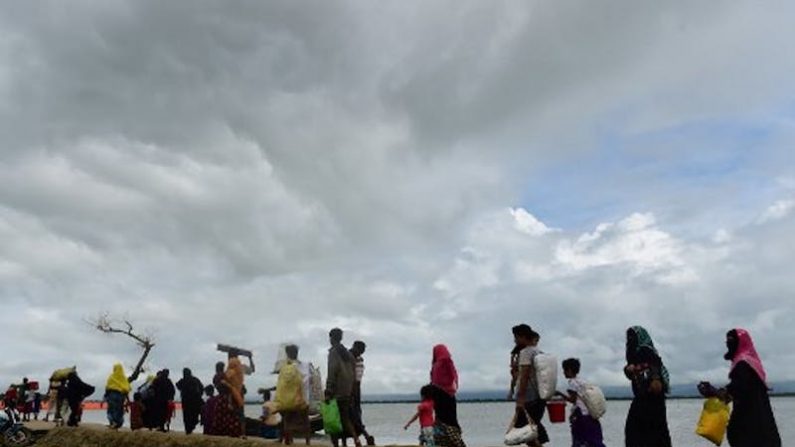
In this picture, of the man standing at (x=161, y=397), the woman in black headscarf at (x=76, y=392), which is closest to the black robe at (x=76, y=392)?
the woman in black headscarf at (x=76, y=392)

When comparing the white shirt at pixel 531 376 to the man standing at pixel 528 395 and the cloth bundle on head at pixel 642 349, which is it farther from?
the cloth bundle on head at pixel 642 349

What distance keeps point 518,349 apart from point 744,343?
2.84 m

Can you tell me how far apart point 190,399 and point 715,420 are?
1190cm

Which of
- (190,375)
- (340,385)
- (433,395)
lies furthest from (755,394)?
(190,375)

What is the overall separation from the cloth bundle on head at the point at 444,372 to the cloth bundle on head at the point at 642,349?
9.35 ft

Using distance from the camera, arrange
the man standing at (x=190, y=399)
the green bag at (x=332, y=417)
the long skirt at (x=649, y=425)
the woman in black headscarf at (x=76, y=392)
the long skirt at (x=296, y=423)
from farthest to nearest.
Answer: the woman in black headscarf at (x=76, y=392) < the man standing at (x=190, y=399) < the long skirt at (x=296, y=423) < the green bag at (x=332, y=417) < the long skirt at (x=649, y=425)

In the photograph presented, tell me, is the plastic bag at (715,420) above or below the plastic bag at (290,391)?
below

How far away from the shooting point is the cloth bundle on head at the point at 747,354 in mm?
9695

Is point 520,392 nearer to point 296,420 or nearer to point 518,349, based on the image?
point 518,349

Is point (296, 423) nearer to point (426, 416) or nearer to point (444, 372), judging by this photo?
point (426, 416)

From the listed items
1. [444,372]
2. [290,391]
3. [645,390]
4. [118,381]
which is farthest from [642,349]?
[118,381]

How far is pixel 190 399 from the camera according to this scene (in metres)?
18.4

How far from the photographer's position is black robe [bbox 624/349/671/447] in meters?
9.86

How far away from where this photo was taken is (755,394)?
383 inches
